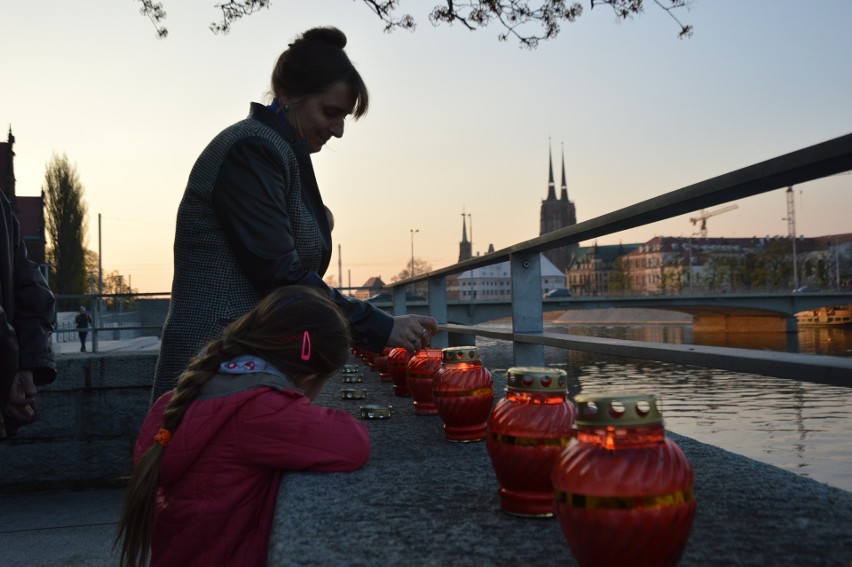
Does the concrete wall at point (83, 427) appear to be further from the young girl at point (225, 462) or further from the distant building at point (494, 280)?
the distant building at point (494, 280)

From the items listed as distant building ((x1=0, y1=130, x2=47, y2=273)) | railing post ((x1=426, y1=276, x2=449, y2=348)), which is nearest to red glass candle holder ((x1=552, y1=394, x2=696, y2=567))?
railing post ((x1=426, y1=276, x2=449, y2=348))

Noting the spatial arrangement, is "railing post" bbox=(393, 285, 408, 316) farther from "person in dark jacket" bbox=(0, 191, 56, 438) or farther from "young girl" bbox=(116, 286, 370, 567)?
"young girl" bbox=(116, 286, 370, 567)

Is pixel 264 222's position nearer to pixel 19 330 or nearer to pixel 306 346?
pixel 306 346

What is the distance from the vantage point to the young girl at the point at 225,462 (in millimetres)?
1583

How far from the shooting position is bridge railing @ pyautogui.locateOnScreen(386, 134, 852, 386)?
4.42 feet

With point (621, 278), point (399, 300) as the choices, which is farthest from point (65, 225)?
point (621, 278)

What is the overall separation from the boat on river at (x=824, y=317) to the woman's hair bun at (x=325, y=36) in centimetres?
4341

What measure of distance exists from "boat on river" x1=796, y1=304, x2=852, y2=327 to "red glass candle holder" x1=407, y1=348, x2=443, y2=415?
142 feet

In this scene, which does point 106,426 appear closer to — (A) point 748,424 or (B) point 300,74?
(B) point 300,74

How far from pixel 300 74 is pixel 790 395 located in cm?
3421

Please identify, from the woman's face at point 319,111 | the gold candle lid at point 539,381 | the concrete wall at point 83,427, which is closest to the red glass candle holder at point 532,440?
the gold candle lid at point 539,381

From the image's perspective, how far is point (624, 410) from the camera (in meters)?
0.93

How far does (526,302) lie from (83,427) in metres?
4.25

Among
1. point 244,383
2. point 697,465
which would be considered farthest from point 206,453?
→ point 697,465
